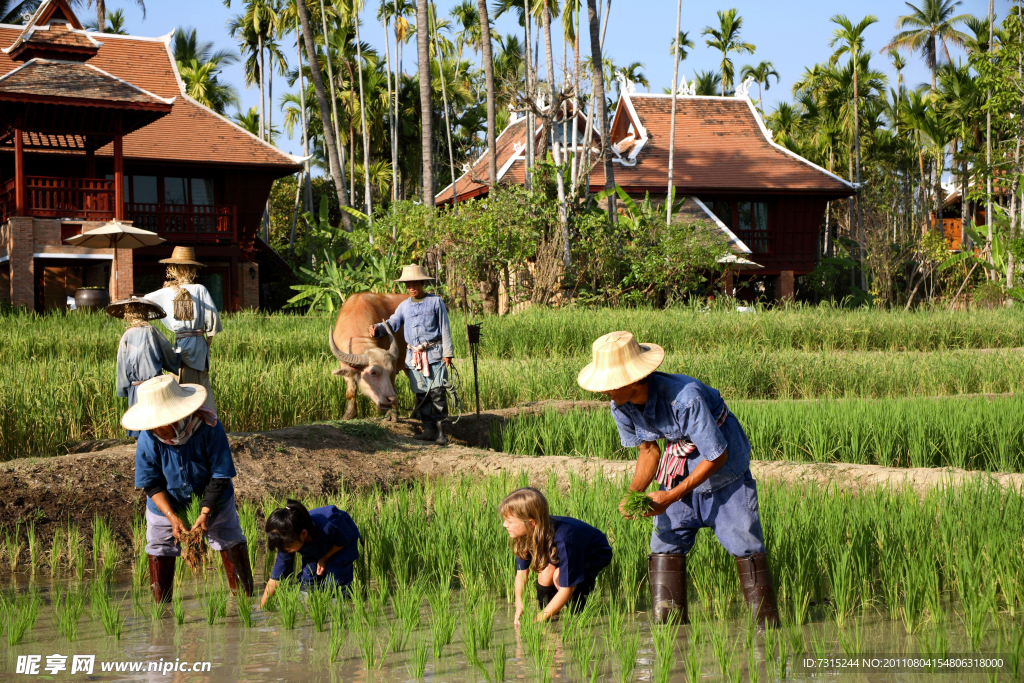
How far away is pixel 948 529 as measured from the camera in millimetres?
4207

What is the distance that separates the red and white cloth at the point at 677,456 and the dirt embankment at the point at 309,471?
2.07 meters

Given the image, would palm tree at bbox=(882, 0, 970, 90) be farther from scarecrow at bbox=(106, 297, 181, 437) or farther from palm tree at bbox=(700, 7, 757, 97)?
scarecrow at bbox=(106, 297, 181, 437)

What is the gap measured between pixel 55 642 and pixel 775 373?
8548mm

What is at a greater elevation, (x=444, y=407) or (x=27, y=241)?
(x=27, y=241)

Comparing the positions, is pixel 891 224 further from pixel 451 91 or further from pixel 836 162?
pixel 451 91

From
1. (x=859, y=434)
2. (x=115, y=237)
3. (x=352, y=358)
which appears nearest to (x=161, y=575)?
(x=352, y=358)

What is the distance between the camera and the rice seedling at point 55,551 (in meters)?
5.08

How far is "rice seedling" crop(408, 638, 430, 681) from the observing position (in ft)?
11.0

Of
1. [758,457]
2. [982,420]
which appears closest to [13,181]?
[758,457]

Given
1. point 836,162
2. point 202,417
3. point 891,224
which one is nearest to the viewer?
point 202,417

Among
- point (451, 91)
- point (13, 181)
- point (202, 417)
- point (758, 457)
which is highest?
point (451, 91)

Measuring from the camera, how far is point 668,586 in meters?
3.78

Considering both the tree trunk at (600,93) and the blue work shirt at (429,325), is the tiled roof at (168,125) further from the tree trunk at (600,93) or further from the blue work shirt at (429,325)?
the blue work shirt at (429,325)

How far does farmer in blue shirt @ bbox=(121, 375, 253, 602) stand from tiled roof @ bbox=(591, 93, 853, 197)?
61.4ft
